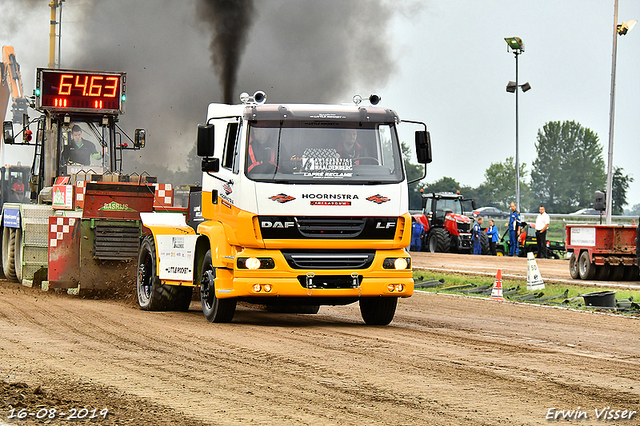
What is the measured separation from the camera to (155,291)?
1311 cm

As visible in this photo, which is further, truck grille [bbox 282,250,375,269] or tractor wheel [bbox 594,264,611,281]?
tractor wheel [bbox 594,264,611,281]

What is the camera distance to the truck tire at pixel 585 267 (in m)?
21.3

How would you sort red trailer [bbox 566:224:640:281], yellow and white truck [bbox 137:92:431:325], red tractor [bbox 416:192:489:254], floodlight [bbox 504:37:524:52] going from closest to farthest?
yellow and white truck [bbox 137:92:431:325]
red trailer [bbox 566:224:640:281]
red tractor [bbox 416:192:489:254]
floodlight [bbox 504:37:524:52]

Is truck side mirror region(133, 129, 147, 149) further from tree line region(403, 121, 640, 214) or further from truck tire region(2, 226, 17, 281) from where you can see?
tree line region(403, 121, 640, 214)

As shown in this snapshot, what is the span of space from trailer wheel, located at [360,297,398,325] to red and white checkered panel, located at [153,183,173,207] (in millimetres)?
4447

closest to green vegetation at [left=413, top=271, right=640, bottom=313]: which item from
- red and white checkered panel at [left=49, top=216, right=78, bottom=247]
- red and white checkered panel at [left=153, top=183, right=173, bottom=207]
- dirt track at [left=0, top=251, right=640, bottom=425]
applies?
dirt track at [left=0, top=251, right=640, bottom=425]

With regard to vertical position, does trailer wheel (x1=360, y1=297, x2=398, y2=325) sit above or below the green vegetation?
above

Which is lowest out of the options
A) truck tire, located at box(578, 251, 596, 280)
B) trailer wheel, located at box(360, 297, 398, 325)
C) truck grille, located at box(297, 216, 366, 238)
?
trailer wheel, located at box(360, 297, 398, 325)

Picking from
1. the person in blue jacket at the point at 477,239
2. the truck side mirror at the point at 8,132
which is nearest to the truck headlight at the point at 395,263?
the truck side mirror at the point at 8,132

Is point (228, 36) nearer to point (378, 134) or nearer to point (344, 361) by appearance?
point (378, 134)

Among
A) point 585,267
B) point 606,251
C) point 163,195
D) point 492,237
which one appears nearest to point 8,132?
point 163,195

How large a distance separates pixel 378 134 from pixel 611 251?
11.8 meters

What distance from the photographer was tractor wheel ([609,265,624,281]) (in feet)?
71.2

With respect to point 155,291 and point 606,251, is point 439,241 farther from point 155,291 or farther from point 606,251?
point 155,291
